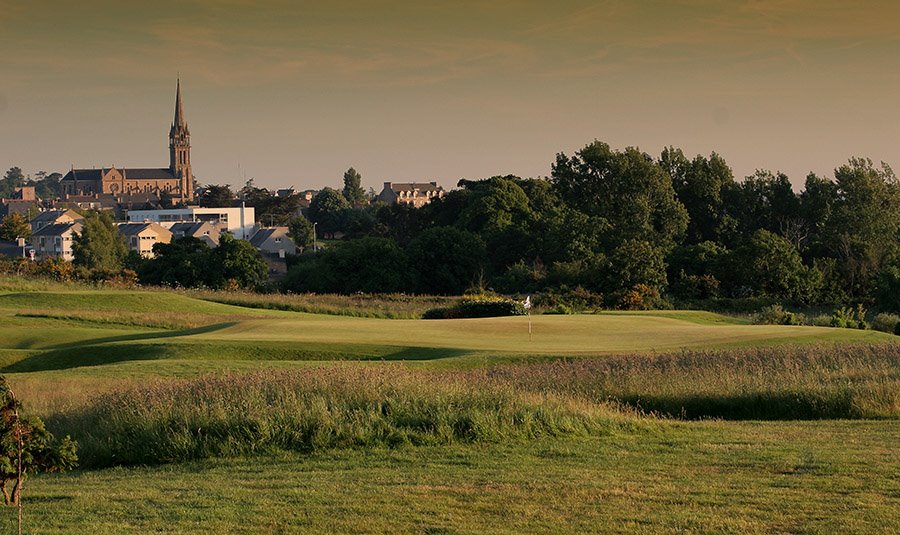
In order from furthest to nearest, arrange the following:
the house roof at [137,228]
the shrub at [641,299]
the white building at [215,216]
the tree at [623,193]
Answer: the white building at [215,216]
the house roof at [137,228]
the tree at [623,193]
the shrub at [641,299]

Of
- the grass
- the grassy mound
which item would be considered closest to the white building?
the grassy mound

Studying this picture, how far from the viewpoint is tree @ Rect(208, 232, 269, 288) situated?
7300 centimetres

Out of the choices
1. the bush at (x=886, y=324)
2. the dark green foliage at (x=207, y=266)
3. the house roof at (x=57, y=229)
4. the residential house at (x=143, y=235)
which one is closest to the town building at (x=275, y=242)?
the residential house at (x=143, y=235)

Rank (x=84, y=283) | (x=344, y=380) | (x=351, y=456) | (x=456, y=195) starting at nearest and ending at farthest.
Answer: (x=351, y=456) → (x=344, y=380) → (x=84, y=283) → (x=456, y=195)

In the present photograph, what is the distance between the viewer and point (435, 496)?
1110 centimetres

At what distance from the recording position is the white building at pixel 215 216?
534 feet

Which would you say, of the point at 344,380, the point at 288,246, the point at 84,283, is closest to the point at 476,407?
the point at 344,380

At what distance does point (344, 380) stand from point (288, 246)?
120 m

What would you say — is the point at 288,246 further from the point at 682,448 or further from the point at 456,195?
the point at 682,448

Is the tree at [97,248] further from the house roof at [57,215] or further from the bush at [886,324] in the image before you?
the bush at [886,324]

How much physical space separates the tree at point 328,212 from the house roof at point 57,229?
32.0 metres

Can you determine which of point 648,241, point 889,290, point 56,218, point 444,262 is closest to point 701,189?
point 648,241

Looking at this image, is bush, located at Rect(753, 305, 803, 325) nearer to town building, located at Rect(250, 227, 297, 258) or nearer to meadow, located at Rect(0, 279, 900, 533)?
meadow, located at Rect(0, 279, 900, 533)

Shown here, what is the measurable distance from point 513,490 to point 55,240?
460ft
